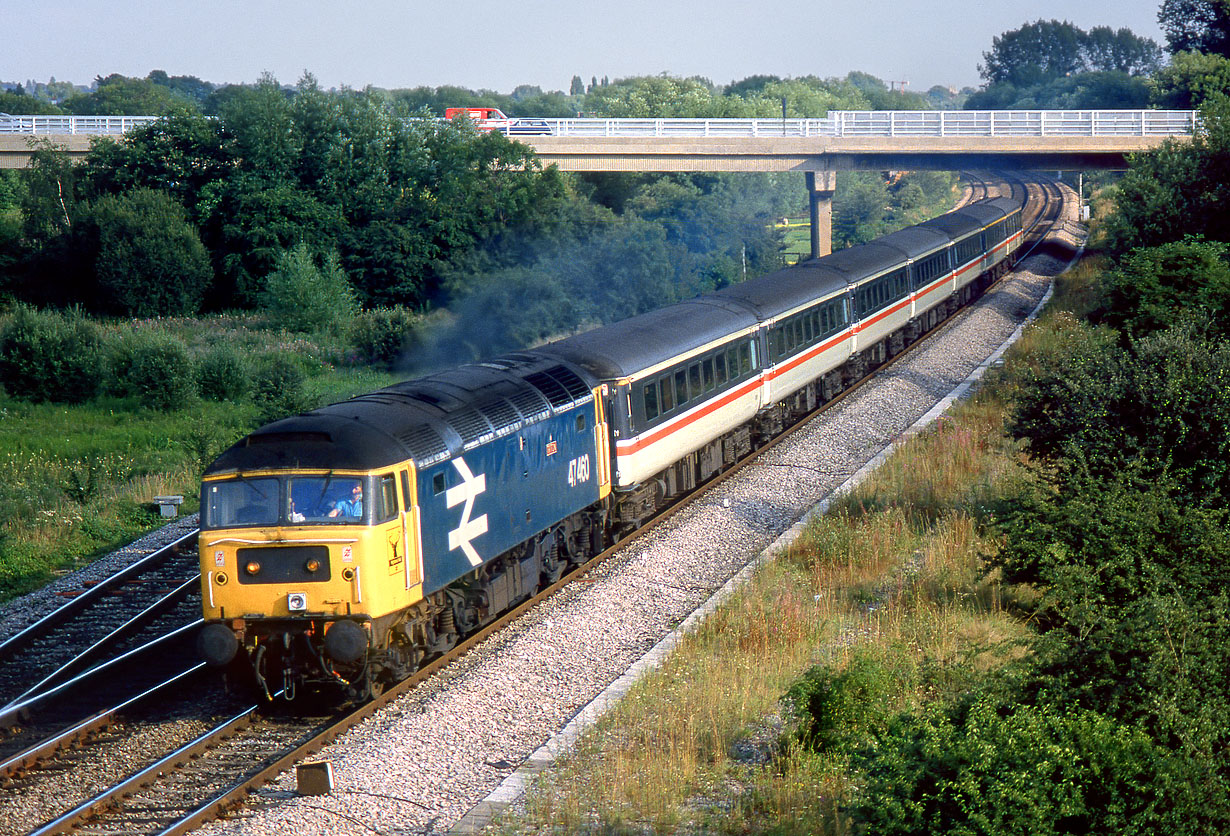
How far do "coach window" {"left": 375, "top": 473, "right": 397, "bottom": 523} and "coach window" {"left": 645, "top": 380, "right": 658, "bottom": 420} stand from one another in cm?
674

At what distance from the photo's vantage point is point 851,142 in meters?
51.1

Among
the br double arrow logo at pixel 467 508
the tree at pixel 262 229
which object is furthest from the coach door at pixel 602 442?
the tree at pixel 262 229

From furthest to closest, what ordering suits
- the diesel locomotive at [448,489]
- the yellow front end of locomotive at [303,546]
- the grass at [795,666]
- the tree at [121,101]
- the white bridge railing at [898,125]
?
the tree at [121,101] < the white bridge railing at [898,125] < the diesel locomotive at [448,489] < the yellow front end of locomotive at [303,546] < the grass at [795,666]

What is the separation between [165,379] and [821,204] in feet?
98.8

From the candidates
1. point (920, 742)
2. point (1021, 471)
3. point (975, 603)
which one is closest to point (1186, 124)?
point (1021, 471)

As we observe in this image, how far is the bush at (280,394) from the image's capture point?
2666cm

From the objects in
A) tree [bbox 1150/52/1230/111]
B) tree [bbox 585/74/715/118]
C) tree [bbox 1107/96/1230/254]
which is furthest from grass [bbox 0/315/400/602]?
tree [bbox 1150/52/1230/111]

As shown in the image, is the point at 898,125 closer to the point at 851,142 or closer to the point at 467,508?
the point at 851,142

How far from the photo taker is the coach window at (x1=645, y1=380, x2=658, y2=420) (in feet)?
59.0

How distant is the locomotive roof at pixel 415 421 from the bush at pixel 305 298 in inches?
1245

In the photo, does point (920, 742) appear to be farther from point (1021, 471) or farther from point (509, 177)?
point (509, 177)

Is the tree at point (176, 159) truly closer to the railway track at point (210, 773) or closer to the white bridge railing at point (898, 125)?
the white bridge railing at point (898, 125)

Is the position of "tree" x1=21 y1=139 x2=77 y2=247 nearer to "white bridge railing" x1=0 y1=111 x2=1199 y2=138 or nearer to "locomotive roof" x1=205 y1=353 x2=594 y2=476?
"white bridge railing" x1=0 y1=111 x2=1199 y2=138

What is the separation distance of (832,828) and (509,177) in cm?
4850
